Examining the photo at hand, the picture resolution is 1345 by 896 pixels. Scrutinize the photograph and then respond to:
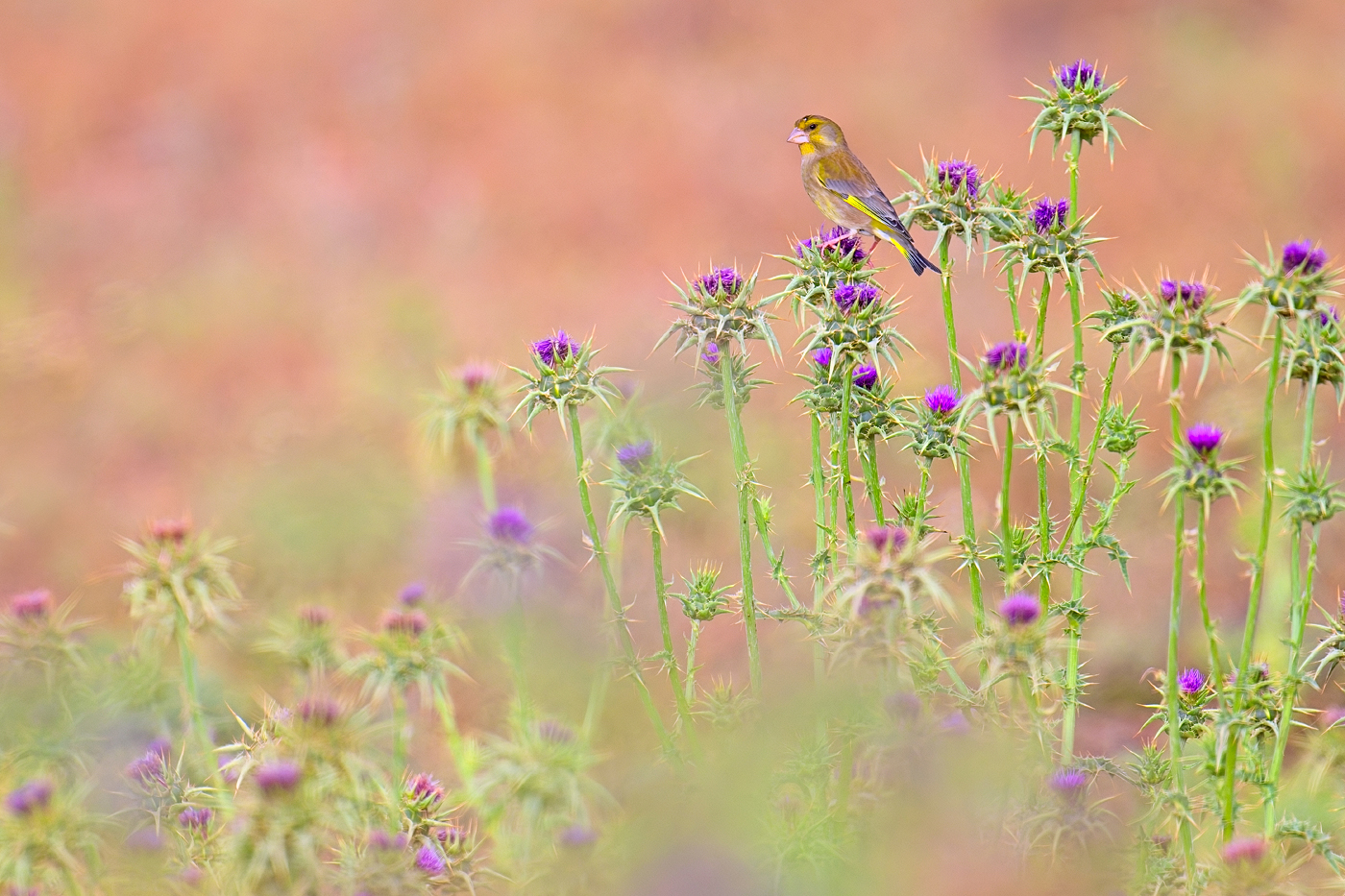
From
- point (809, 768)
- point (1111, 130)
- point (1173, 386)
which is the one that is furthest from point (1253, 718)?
point (1111, 130)

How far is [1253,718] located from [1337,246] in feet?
41.5

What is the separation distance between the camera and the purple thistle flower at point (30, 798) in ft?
8.01

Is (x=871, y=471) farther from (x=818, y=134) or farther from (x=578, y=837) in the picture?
(x=818, y=134)

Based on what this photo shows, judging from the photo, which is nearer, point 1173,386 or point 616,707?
point 1173,386

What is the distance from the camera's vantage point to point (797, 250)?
3.94 meters

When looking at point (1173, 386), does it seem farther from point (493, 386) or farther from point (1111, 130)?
point (493, 386)

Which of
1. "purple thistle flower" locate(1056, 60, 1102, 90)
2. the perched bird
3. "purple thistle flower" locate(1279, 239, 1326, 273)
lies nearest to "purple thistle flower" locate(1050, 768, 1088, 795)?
"purple thistle flower" locate(1279, 239, 1326, 273)

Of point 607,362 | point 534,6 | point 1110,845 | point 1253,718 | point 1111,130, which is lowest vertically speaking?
point 1110,845

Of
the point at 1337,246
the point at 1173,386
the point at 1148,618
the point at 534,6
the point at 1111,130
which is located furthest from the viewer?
the point at 534,6

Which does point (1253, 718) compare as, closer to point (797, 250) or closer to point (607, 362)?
point (797, 250)

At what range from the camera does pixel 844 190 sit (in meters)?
6.19

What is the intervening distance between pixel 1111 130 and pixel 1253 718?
6.14ft

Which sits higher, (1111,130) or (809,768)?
(1111,130)

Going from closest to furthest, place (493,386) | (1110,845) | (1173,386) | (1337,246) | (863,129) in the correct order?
(1173,386)
(1110,845)
(493,386)
(1337,246)
(863,129)
